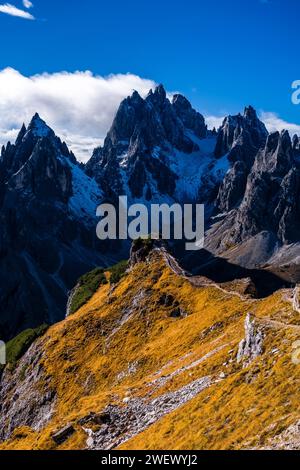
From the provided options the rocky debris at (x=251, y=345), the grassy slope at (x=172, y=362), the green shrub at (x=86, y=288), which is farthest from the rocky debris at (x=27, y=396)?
the rocky debris at (x=251, y=345)

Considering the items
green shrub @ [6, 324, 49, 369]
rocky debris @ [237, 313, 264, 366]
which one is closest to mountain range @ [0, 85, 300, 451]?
rocky debris @ [237, 313, 264, 366]

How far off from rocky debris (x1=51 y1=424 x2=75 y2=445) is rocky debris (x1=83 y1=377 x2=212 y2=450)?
113cm

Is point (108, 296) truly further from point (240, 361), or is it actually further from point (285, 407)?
point (285, 407)

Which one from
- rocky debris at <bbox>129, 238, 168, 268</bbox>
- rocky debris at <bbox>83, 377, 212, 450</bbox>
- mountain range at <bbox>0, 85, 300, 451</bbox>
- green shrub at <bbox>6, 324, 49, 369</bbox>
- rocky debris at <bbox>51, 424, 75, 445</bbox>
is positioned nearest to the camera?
mountain range at <bbox>0, 85, 300, 451</bbox>

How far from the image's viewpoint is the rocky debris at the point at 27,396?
67.4m

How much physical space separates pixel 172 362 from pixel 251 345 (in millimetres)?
15090

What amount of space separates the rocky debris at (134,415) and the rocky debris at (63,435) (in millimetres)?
1133

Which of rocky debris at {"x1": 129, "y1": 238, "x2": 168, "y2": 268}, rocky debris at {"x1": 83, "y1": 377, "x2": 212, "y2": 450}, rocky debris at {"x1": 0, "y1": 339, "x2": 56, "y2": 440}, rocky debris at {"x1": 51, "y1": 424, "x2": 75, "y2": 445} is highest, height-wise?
rocky debris at {"x1": 129, "y1": 238, "x2": 168, "y2": 268}

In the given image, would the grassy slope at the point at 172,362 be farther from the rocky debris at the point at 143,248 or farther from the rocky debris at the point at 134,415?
the rocky debris at the point at 143,248

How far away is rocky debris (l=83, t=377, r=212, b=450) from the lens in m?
43.0

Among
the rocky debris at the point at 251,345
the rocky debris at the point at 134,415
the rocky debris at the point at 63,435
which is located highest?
the rocky debris at the point at 251,345

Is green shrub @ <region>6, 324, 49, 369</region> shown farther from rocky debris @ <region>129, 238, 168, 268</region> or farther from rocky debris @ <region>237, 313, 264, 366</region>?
rocky debris @ <region>237, 313, 264, 366</region>

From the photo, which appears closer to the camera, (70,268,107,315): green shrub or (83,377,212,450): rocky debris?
(83,377,212,450): rocky debris

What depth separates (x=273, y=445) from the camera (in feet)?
98.5
